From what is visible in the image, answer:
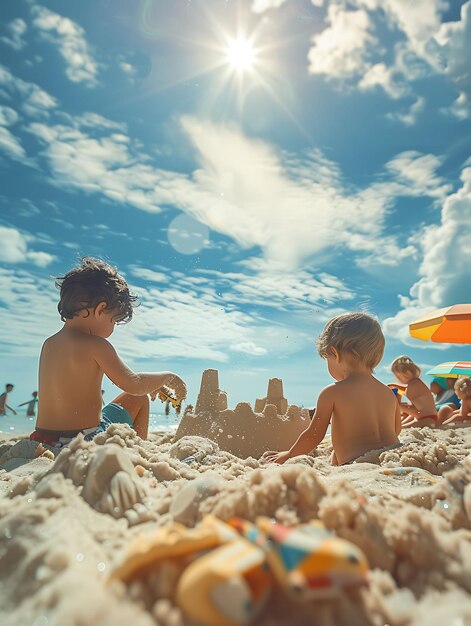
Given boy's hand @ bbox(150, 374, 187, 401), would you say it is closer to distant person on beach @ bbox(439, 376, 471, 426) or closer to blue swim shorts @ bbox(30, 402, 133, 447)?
blue swim shorts @ bbox(30, 402, 133, 447)

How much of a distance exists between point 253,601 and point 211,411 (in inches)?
158

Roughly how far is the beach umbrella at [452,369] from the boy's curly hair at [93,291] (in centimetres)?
692

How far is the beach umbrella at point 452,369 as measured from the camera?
7.95m

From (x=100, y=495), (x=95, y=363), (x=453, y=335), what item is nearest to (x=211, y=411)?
(x=95, y=363)

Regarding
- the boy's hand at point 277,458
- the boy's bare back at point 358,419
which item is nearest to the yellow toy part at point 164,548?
the boy's hand at point 277,458

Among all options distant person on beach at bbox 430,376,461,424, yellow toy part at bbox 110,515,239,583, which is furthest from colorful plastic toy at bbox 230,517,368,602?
distant person on beach at bbox 430,376,461,424

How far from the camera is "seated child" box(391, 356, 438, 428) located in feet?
16.0

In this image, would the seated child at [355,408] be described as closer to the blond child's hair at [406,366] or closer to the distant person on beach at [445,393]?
the blond child's hair at [406,366]

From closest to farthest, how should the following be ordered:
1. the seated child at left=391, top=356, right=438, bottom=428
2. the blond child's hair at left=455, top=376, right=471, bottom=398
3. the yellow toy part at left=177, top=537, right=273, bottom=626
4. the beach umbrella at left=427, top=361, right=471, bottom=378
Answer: the yellow toy part at left=177, top=537, right=273, bottom=626
the seated child at left=391, top=356, right=438, bottom=428
the blond child's hair at left=455, top=376, right=471, bottom=398
the beach umbrella at left=427, top=361, right=471, bottom=378

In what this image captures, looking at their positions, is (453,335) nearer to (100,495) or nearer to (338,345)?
(338,345)

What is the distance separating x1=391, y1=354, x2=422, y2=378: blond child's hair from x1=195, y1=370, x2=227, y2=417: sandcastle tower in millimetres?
2257

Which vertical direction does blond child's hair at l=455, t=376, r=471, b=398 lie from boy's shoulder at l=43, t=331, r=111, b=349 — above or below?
below

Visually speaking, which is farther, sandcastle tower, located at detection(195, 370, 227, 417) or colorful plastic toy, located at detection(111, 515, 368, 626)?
sandcastle tower, located at detection(195, 370, 227, 417)

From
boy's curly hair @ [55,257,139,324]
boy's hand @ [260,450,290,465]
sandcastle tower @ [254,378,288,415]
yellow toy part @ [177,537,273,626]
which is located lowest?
boy's hand @ [260,450,290,465]
